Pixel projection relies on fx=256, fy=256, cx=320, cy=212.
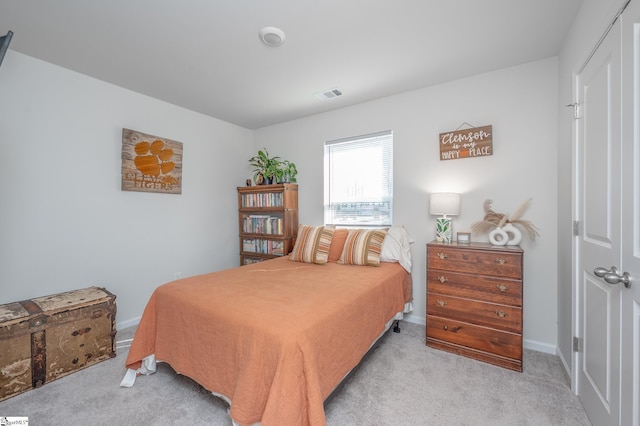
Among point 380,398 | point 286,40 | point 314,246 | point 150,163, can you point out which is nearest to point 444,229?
point 314,246

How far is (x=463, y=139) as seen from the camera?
2574mm

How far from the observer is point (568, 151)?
74.0 inches

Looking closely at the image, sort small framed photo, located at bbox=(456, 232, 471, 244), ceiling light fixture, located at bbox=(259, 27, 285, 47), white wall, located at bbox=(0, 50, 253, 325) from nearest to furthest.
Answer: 1. ceiling light fixture, located at bbox=(259, 27, 285, 47)
2. white wall, located at bbox=(0, 50, 253, 325)
3. small framed photo, located at bbox=(456, 232, 471, 244)

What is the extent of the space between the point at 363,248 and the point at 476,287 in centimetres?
103

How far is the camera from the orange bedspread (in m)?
1.19

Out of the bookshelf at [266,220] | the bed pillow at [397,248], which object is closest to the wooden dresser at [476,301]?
the bed pillow at [397,248]

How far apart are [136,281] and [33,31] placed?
2340 mm

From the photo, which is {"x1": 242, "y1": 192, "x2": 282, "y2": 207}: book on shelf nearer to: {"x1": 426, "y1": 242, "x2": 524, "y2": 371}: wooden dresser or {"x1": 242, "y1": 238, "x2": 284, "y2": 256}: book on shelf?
{"x1": 242, "y1": 238, "x2": 284, "y2": 256}: book on shelf

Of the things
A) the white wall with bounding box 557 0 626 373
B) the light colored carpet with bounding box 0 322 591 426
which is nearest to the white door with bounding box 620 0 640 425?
the white wall with bounding box 557 0 626 373

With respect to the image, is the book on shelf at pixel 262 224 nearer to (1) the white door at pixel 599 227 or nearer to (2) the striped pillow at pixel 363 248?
(2) the striped pillow at pixel 363 248

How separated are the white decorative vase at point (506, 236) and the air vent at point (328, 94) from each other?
213cm

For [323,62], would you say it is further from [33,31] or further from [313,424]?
[313,424]

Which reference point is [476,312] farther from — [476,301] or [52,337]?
[52,337]

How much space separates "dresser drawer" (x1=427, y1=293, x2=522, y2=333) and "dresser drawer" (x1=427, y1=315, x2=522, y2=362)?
0.05 meters
